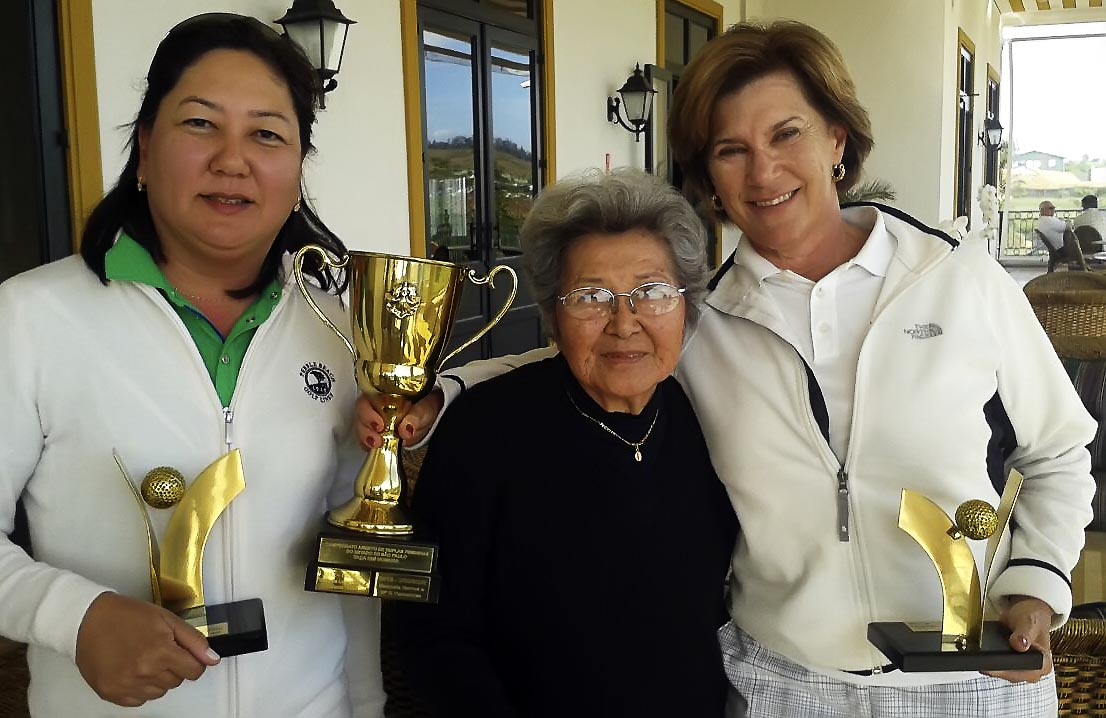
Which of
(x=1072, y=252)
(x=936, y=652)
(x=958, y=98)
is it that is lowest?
(x=936, y=652)

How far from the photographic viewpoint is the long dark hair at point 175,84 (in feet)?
4.09

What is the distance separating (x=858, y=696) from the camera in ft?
4.55

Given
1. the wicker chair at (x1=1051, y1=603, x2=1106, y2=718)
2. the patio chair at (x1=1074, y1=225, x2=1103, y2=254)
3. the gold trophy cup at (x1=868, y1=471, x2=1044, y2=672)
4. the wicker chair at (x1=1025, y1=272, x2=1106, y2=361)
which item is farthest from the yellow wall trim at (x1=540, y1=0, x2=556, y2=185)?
the patio chair at (x1=1074, y1=225, x2=1103, y2=254)

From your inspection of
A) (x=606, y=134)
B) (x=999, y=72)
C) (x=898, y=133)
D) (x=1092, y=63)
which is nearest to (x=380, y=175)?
(x=606, y=134)

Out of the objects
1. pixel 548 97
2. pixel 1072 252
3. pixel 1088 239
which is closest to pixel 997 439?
pixel 548 97

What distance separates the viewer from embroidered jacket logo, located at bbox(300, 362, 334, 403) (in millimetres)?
1313

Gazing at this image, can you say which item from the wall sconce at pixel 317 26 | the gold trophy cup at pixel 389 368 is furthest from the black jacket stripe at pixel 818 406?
the wall sconce at pixel 317 26

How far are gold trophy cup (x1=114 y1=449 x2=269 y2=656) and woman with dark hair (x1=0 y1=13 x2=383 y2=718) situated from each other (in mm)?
42

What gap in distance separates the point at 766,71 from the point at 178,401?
1.00 metres

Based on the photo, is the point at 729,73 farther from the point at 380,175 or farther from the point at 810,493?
the point at 380,175

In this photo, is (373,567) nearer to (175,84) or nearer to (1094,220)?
(175,84)

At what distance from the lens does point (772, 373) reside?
1.42 m

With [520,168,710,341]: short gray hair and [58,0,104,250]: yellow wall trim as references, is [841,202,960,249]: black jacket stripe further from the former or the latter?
[58,0,104,250]: yellow wall trim

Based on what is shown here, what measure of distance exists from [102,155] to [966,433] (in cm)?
260
